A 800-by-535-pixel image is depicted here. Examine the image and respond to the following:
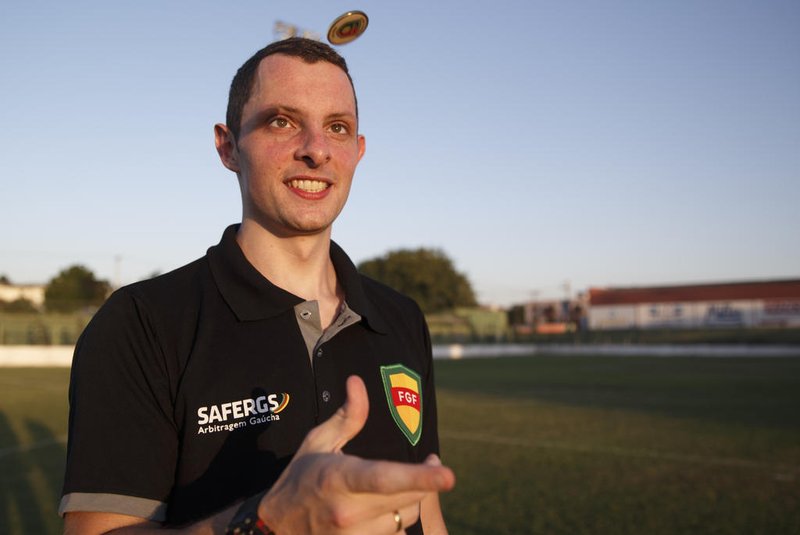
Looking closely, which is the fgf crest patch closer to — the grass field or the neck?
the neck

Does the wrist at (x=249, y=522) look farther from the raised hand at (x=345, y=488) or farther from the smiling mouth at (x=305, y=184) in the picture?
the smiling mouth at (x=305, y=184)

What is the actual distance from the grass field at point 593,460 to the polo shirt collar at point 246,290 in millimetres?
4826

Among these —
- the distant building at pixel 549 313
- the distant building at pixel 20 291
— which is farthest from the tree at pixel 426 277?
the distant building at pixel 20 291

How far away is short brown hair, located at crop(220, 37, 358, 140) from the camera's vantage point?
2.05 m

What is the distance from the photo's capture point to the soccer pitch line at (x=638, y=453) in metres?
9.09

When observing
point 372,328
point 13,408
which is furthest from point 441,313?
point 372,328

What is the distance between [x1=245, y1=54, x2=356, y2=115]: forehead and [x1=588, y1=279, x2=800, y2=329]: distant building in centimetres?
6488

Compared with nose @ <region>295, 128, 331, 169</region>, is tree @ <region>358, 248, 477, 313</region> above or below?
above

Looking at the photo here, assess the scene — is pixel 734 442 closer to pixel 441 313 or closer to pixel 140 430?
pixel 140 430

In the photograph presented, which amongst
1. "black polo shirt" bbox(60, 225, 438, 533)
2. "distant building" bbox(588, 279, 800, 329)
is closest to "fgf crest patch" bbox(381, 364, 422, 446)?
"black polo shirt" bbox(60, 225, 438, 533)

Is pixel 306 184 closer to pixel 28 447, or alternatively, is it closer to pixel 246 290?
pixel 246 290

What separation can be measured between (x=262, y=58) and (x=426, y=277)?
7514cm

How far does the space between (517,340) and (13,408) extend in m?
44.2

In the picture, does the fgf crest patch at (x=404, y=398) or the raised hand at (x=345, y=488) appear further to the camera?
the fgf crest patch at (x=404, y=398)
